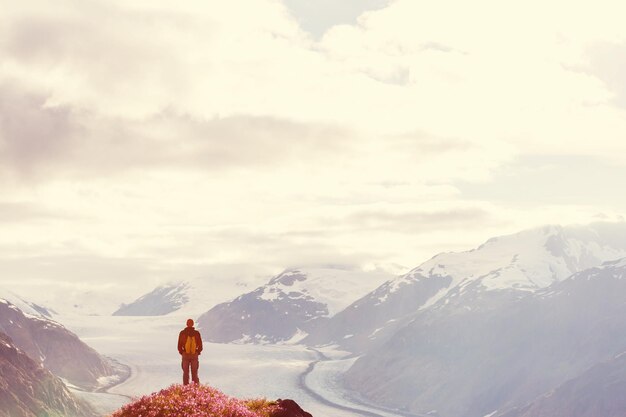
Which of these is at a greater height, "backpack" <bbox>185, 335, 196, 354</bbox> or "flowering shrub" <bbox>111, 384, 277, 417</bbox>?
"backpack" <bbox>185, 335, 196, 354</bbox>

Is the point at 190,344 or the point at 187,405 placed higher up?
the point at 190,344

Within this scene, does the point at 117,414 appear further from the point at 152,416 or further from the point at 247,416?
the point at 247,416

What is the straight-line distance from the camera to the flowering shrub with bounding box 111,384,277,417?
34.2m

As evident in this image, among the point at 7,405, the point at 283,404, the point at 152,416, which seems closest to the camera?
the point at 152,416

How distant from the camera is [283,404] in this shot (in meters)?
38.3

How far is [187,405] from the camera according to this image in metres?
34.5

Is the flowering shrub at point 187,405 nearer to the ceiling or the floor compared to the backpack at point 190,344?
nearer to the floor

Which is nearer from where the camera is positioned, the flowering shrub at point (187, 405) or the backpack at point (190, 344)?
the flowering shrub at point (187, 405)

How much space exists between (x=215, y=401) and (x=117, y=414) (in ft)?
12.5

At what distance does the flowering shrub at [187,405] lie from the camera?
34.2m

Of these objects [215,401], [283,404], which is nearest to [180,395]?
[215,401]

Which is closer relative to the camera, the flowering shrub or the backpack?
the flowering shrub

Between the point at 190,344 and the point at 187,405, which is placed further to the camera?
the point at 190,344

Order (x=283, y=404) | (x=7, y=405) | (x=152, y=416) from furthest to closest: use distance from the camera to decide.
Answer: (x=7, y=405) < (x=283, y=404) < (x=152, y=416)
